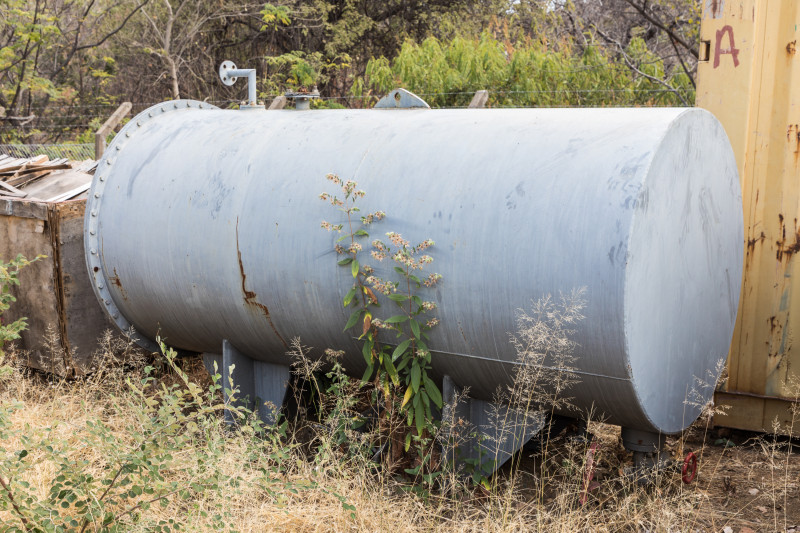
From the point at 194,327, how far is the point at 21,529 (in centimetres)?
150

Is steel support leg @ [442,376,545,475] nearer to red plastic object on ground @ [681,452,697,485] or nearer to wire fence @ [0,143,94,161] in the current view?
red plastic object on ground @ [681,452,697,485]

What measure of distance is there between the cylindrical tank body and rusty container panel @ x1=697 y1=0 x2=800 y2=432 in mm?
581

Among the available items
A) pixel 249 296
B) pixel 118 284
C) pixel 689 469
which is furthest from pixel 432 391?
pixel 118 284

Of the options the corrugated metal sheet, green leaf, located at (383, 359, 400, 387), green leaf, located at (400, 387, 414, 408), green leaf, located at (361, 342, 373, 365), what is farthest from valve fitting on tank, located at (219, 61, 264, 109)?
green leaf, located at (400, 387, 414, 408)

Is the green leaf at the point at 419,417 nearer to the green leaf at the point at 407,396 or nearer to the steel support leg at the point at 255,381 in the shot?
the green leaf at the point at 407,396

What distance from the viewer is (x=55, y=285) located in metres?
4.92

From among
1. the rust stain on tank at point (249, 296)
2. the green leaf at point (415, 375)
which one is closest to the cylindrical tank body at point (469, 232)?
the rust stain on tank at point (249, 296)

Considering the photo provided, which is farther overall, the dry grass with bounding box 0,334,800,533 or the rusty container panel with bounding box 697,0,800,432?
the rusty container panel with bounding box 697,0,800,432

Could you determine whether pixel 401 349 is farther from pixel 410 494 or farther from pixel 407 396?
pixel 410 494

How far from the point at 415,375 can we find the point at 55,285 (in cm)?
273

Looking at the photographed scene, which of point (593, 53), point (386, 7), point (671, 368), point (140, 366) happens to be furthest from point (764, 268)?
point (386, 7)

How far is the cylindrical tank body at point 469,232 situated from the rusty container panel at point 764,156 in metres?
0.58

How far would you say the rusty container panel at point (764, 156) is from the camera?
4168 millimetres

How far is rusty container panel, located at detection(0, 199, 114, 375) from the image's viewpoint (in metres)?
4.88
